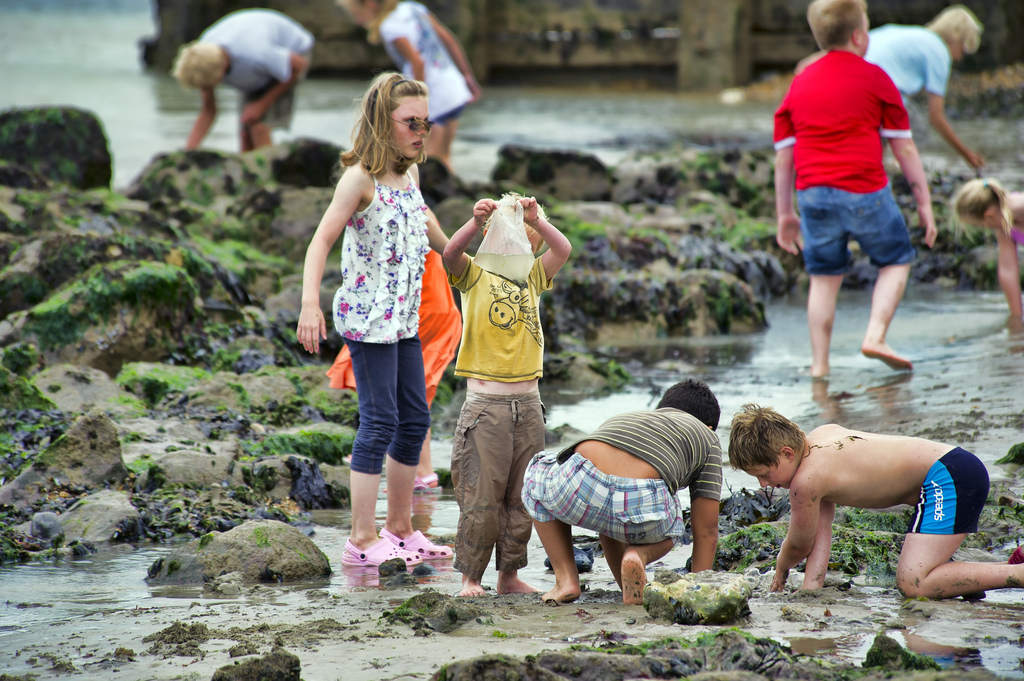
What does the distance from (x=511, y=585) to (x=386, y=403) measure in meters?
0.81

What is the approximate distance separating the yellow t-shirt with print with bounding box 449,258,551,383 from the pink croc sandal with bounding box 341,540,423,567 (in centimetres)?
70

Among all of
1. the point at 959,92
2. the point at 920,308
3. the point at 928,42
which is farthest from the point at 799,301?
the point at 959,92

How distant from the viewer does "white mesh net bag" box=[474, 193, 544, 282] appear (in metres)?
3.87

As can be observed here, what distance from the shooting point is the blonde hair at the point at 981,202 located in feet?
22.2

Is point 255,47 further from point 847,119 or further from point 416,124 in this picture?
point 416,124

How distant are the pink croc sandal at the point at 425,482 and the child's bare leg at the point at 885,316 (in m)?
2.52

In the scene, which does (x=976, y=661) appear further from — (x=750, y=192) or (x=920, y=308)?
(x=750, y=192)

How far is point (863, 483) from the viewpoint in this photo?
3.55 metres

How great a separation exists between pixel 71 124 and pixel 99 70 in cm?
1771

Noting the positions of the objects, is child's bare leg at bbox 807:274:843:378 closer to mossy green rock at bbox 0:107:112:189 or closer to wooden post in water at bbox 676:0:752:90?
mossy green rock at bbox 0:107:112:189

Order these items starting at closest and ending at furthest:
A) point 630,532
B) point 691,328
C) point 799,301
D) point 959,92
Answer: point 630,532 < point 691,328 < point 799,301 < point 959,92

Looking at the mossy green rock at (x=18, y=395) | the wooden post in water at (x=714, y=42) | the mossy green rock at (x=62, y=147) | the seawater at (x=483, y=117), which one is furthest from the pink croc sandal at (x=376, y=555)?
the wooden post in water at (x=714, y=42)

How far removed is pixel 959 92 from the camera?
18203 mm

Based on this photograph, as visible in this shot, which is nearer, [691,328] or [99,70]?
[691,328]
